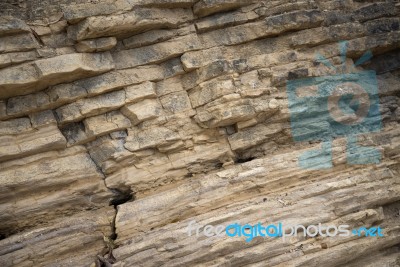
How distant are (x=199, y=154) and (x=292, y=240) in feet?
8.63

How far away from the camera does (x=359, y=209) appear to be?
7543mm

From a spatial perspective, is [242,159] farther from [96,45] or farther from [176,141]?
[96,45]

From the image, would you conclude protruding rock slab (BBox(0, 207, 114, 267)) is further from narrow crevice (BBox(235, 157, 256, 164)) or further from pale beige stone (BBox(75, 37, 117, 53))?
pale beige stone (BBox(75, 37, 117, 53))

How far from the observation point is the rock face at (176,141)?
7188mm

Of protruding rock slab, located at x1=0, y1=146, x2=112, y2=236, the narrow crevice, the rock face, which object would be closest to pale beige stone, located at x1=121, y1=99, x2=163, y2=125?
the rock face

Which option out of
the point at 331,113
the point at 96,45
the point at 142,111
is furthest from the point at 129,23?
the point at 331,113

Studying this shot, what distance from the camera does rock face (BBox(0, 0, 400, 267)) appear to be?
7.19 metres

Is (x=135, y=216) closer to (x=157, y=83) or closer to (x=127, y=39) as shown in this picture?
(x=157, y=83)

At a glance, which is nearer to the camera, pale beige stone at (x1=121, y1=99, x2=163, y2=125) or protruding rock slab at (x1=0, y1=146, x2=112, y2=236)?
protruding rock slab at (x1=0, y1=146, x2=112, y2=236)

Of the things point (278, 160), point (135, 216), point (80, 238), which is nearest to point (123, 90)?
point (135, 216)

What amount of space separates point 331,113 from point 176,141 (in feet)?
12.0

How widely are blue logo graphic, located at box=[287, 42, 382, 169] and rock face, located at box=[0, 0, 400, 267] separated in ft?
0.16

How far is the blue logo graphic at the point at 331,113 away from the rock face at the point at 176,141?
49 mm

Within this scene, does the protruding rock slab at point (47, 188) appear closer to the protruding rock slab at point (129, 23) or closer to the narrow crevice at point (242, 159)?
the protruding rock slab at point (129, 23)
